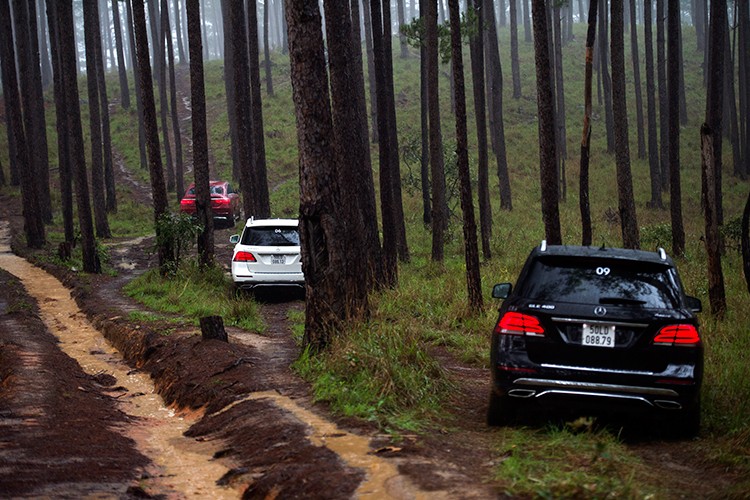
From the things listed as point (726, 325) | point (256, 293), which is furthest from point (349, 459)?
point (256, 293)

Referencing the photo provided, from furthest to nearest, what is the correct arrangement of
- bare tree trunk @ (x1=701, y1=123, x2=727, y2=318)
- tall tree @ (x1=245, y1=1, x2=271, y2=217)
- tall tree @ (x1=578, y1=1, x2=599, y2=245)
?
1. tall tree @ (x1=245, y1=1, x2=271, y2=217)
2. tall tree @ (x1=578, y1=1, x2=599, y2=245)
3. bare tree trunk @ (x1=701, y1=123, x2=727, y2=318)

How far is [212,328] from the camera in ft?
37.8

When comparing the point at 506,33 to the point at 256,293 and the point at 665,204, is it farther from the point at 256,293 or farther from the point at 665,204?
the point at 256,293

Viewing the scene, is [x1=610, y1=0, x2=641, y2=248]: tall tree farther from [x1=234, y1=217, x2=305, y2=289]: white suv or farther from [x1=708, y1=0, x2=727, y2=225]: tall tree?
[x1=234, y1=217, x2=305, y2=289]: white suv

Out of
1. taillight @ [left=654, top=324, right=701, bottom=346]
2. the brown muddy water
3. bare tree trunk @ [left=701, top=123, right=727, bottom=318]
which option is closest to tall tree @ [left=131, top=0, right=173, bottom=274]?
the brown muddy water

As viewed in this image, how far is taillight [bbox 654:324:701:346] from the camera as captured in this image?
6656mm

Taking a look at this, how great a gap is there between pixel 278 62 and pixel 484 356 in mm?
58712

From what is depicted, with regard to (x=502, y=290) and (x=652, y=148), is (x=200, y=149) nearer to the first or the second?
(x=502, y=290)

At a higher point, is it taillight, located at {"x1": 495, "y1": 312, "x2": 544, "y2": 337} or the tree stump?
taillight, located at {"x1": 495, "y1": 312, "x2": 544, "y2": 337}

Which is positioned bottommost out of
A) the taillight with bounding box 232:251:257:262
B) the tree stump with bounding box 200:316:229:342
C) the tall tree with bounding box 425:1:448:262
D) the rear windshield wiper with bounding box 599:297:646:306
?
the tree stump with bounding box 200:316:229:342

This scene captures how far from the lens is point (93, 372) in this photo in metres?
12.0

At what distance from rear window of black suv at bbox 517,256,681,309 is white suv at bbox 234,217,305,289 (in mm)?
10002

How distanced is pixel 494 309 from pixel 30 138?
20576 millimetres

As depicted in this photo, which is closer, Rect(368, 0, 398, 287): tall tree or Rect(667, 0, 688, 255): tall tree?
Rect(368, 0, 398, 287): tall tree
